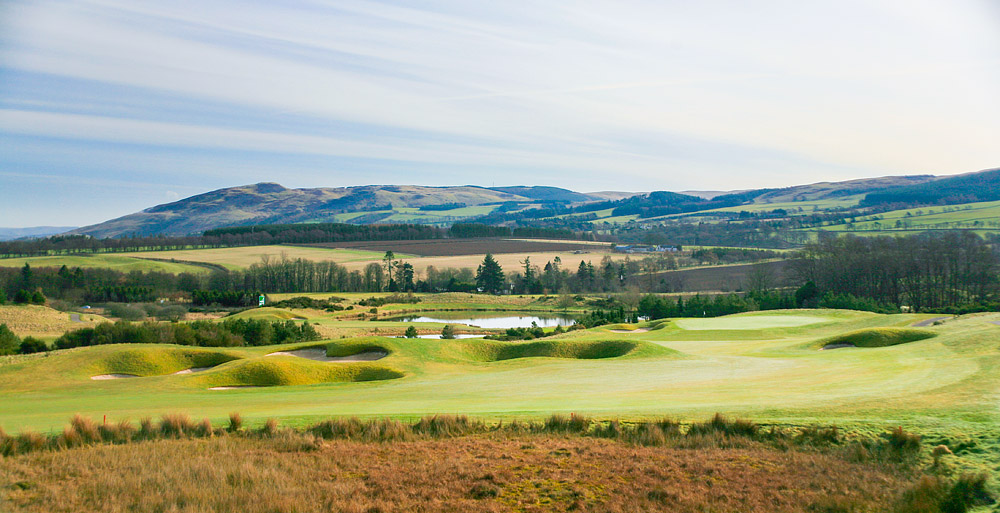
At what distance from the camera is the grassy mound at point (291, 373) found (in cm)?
2192

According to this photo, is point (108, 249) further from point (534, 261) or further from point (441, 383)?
point (441, 383)

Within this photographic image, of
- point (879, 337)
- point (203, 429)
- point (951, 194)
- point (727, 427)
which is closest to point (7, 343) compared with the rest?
point (203, 429)

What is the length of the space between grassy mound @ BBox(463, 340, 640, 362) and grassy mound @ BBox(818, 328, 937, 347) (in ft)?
31.8

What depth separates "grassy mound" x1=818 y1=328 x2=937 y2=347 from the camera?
26156mm

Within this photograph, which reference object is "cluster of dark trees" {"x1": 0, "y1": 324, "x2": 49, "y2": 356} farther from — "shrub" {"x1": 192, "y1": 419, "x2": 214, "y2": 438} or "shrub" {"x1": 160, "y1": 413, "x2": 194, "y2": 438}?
"shrub" {"x1": 192, "y1": 419, "x2": 214, "y2": 438}

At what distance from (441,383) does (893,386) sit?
1335cm

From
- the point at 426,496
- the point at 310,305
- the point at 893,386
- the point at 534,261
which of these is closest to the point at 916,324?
the point at 893,386

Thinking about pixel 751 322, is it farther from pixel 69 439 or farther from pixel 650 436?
pixel 69 439

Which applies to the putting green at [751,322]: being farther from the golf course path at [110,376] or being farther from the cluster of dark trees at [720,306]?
the golf course path at [110,376]

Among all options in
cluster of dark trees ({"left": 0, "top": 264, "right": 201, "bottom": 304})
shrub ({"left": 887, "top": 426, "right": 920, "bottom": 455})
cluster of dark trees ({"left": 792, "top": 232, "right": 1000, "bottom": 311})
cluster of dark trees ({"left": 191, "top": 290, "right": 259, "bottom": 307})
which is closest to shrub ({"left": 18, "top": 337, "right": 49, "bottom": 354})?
shrub ({"left": 887, "top": 426, "right": 920, "bottom": 455})

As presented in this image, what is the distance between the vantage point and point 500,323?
68250 millimetres

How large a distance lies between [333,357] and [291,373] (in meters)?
5.83

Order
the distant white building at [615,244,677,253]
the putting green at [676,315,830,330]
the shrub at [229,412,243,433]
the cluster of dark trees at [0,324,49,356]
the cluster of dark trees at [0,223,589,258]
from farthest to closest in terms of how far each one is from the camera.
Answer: the distant white building at [615,244,677,253] → the cluster of dark trees at [0,223,589,258] → the putting green at [676,315,830,330] → the cluster of dark trees at [0,324,49,356] → the shrub at [229,412,243,433]

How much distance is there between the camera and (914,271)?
6184 cm
